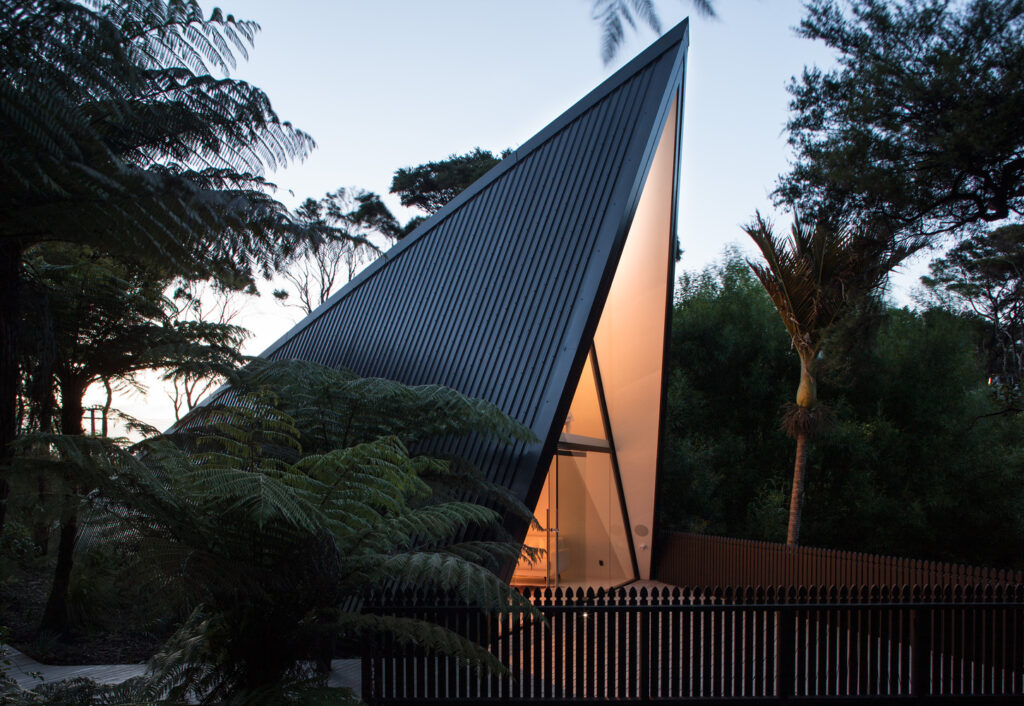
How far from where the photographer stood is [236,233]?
4.17m

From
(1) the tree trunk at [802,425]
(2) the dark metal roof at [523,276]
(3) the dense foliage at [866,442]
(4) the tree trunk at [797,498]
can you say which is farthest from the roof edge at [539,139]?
(3) the dense foliage at [866,442]

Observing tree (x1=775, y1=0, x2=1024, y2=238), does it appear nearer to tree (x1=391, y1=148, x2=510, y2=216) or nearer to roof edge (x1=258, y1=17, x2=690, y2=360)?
roof edge (x1=258, y1=17, x2=690, y2=360)

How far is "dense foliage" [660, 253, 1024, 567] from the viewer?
16.1 metres

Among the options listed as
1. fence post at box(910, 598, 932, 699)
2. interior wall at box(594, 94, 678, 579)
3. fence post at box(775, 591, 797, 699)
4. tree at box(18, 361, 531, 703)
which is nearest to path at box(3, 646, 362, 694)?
tree at box(18, 361, 531, 703)

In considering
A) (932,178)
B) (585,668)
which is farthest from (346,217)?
(585,668)

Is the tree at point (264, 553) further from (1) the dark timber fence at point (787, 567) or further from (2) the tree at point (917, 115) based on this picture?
(2) the tree at point (917, 115)

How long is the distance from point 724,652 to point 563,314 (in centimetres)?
409

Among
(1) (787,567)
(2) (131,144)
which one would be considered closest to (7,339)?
(2) (131,144)

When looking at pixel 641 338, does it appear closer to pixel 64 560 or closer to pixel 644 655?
pixel 644 655

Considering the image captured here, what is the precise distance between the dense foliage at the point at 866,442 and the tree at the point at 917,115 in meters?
5.87

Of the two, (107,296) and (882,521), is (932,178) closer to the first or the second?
(882,521)

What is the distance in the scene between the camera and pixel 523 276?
9641mm

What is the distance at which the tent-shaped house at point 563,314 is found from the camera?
8609mm

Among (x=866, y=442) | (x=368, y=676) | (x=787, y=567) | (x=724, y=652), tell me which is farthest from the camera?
(x=866, y=442)
